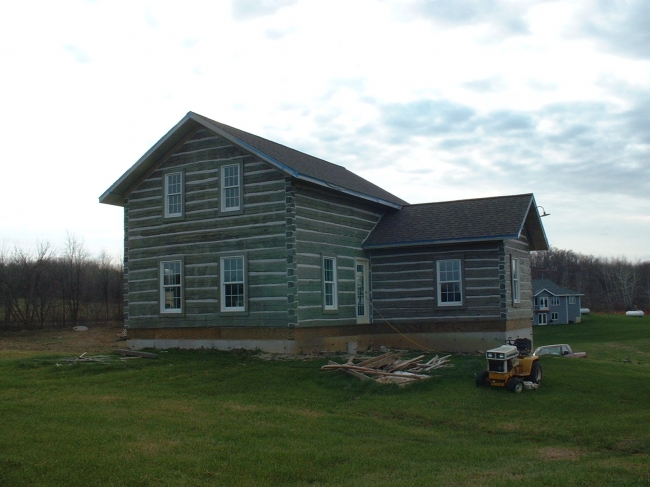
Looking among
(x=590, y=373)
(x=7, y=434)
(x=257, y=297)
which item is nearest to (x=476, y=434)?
(x=590, y=373)

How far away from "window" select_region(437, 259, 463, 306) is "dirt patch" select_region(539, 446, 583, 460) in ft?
43.3

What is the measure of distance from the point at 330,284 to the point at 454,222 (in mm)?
5419

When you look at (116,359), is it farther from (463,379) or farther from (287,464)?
(287,464)

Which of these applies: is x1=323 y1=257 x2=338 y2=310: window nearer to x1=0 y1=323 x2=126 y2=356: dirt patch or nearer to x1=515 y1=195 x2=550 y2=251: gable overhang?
x1=515 y1=195 x2=550 y2=251: gable overhang

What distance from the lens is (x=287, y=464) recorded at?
9789 millimetres

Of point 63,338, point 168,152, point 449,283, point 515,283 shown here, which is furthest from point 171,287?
point 63,338

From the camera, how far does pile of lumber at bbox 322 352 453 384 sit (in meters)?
17.0

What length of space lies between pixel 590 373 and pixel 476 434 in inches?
279

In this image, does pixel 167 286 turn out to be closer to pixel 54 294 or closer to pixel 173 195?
pixel 173 195

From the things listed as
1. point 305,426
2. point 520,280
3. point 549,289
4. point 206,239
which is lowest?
point 305,426

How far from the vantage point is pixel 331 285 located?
23844 mm

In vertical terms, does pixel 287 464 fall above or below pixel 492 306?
below

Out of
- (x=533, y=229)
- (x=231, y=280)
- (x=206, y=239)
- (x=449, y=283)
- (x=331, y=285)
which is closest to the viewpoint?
(x=231, y=280)

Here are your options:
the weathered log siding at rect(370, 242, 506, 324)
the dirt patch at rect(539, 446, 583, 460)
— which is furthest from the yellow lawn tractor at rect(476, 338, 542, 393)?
the weathered log siding at rect(370, 242, 506, 324)
